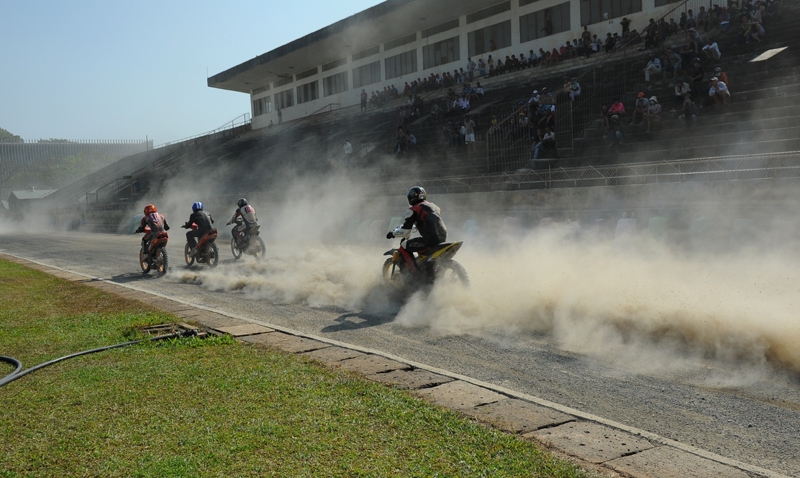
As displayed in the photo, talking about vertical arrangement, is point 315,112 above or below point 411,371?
above

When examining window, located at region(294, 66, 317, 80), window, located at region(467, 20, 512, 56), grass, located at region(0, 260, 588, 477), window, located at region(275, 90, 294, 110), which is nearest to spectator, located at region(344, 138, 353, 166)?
window, located at region(467, 20, 512, 56)

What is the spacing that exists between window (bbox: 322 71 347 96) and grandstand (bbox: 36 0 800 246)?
25.9 ft

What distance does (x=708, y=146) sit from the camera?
17516 mm

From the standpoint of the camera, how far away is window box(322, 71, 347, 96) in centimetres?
4966

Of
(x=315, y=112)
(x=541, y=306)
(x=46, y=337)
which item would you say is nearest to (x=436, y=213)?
(x=541, y=306)

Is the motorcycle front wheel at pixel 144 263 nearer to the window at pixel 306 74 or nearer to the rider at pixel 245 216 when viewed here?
the rider at pixel 245 216

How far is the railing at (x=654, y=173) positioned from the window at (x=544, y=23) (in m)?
16.1

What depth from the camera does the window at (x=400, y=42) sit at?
140 ft

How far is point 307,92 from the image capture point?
54.8 m

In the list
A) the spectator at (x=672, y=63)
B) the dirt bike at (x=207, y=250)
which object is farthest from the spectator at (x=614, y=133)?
the dirt bike at (x=207, y=250)

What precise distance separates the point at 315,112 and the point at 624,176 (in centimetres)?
3796

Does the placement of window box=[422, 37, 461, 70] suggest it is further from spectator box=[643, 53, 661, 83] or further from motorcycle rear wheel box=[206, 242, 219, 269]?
motorcycle rear wheel box=[206, 242, 219, 269]

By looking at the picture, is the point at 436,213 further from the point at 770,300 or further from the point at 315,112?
the point at 315,112

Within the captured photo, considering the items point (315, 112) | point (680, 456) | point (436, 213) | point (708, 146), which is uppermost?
point (315, 112)
